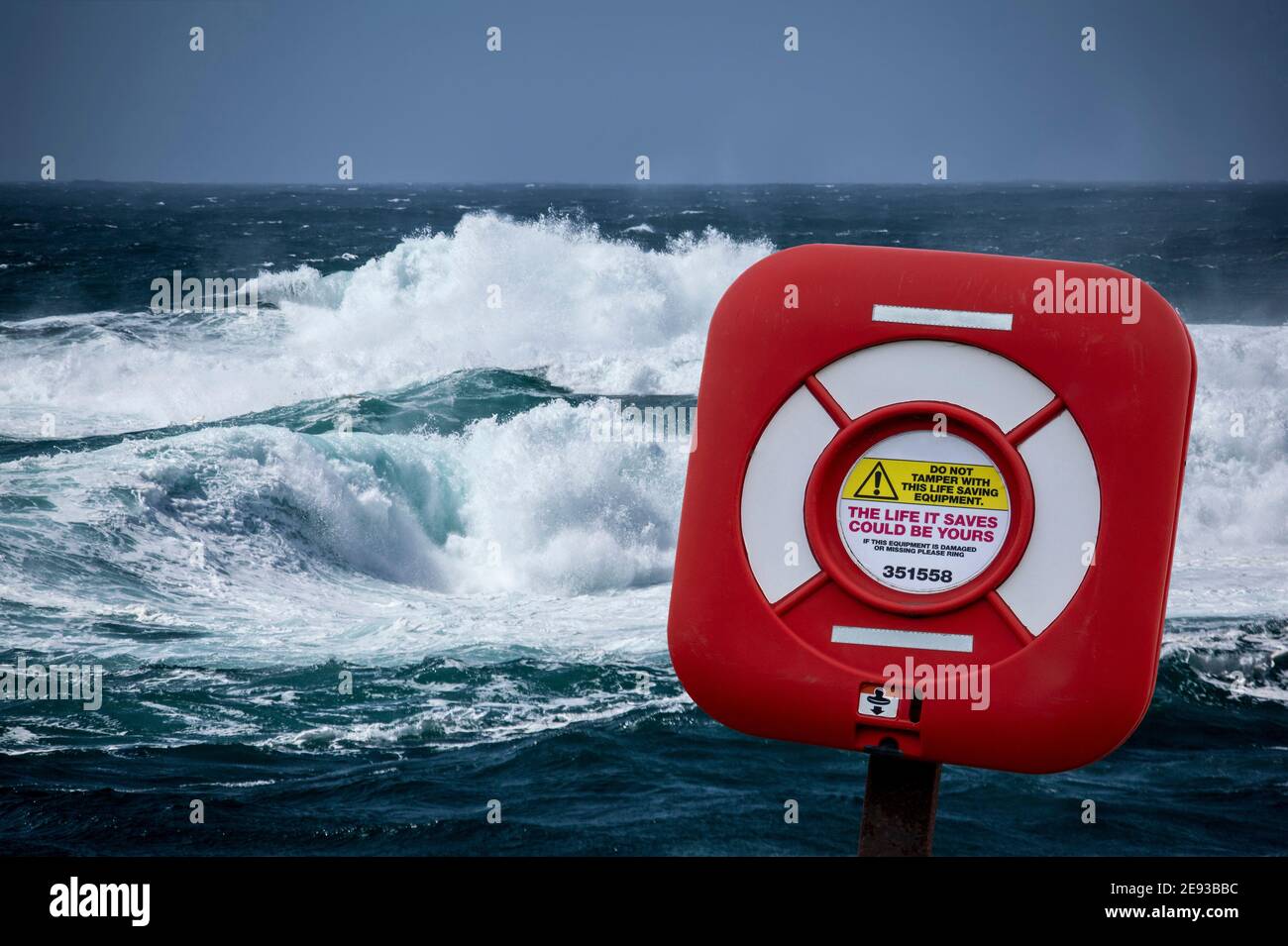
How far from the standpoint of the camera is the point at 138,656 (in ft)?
29.8

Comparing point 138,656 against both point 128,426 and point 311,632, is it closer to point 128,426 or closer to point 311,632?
point 311,632

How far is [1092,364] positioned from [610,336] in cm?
2151

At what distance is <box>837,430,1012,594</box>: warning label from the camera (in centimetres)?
150

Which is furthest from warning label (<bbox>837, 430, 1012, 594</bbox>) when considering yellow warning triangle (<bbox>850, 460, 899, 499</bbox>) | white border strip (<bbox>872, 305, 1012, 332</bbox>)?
white border strip (<bbox>872, 305, 1012, 332</bbox>)

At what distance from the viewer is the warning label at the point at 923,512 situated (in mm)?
1500

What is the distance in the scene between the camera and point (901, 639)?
149 cm

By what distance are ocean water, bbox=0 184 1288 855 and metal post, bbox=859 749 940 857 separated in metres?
3.87

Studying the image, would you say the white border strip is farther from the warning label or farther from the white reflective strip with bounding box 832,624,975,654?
the white reflective strip with bounding box 832,624,975,654

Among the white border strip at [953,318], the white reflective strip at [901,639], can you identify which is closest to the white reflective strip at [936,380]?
the white border strip at [953,318]

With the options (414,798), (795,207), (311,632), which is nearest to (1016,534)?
(414,798)

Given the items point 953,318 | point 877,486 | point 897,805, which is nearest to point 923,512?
point 877,486

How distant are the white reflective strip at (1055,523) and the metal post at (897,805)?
0.22 meters

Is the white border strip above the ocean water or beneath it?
above

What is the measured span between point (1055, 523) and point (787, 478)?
296mm
